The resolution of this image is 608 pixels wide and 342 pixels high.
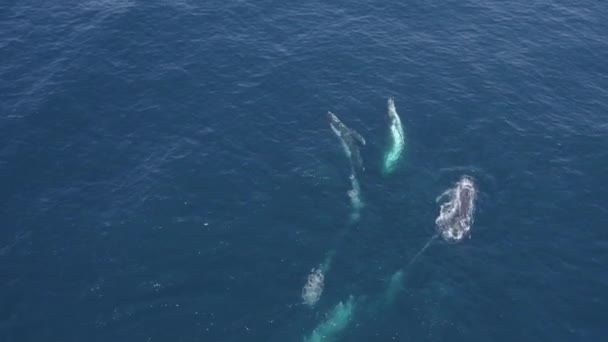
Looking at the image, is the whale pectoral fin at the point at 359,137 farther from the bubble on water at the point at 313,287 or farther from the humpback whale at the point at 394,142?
the bubble on water at the point at 313,287

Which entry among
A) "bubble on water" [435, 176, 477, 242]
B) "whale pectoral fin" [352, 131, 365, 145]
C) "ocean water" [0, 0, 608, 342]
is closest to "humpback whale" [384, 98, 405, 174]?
"ocean water" [0, 0, 608, 342]

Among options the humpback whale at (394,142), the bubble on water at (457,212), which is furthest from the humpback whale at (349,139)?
the bubble on water at (457,212)

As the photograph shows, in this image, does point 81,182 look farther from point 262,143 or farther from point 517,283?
point 517,283

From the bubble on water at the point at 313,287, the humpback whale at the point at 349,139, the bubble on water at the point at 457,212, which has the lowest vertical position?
the bubble on water at the point at 313,287

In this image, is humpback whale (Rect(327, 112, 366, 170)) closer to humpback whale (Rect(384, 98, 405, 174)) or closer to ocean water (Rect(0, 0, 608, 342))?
ocean water (Rect(0, 0, 608, 342))

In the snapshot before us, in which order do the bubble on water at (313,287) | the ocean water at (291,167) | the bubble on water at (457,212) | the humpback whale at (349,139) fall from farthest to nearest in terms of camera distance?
the humpback whale at (349,139) < the bubble on water at (457,212) < the bubble on water at (313,287) < the ocean water at (291,167)

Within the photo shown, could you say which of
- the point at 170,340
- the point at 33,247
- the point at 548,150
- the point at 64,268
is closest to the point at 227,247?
the point at 170,340

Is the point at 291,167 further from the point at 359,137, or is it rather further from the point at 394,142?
the point at 394,142
